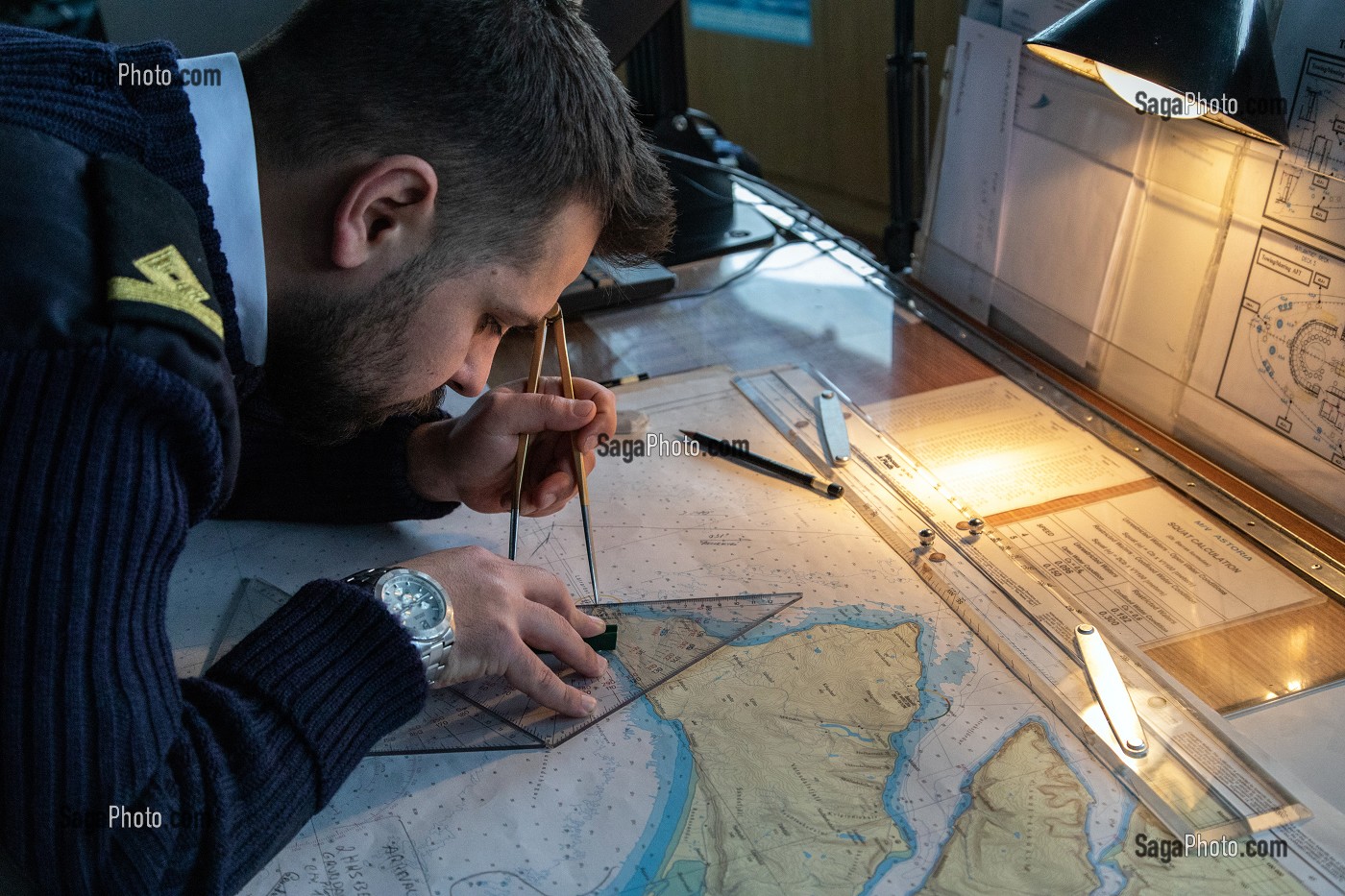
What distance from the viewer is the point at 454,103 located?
2.79 feet

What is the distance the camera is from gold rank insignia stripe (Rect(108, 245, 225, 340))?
68cm

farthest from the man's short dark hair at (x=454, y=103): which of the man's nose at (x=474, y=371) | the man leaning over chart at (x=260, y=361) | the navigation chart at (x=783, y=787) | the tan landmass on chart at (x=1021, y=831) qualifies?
the tan landmass on chart at (x=1021, y=831)

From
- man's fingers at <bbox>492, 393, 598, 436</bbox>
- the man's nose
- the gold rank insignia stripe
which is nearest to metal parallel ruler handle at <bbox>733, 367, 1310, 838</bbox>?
man's fingers at <bbox>492, 393, 598, 436</bbox>

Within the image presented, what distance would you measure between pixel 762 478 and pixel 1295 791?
1.90 feet

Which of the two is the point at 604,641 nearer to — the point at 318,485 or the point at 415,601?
the point at 415,601

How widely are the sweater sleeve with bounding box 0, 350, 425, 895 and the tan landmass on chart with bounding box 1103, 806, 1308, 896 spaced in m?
0.53

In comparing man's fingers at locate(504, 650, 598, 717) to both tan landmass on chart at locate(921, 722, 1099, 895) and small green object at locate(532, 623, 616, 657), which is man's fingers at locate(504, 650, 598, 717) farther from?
tan landmass on chart at locate(921, 722, 1099, 895)

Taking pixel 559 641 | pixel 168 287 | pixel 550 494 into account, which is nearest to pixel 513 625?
pixel 559 641

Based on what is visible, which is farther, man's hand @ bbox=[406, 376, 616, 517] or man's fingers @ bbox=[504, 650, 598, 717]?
man's hand @ bbox=[406, 376, 616, 517]

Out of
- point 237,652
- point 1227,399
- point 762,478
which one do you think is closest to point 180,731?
point 237,652

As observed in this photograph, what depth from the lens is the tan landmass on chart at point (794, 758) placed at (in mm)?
747

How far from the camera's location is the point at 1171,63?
966 millimetres

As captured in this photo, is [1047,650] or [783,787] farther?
[1047,650]

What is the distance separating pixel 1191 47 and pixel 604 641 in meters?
0.71
